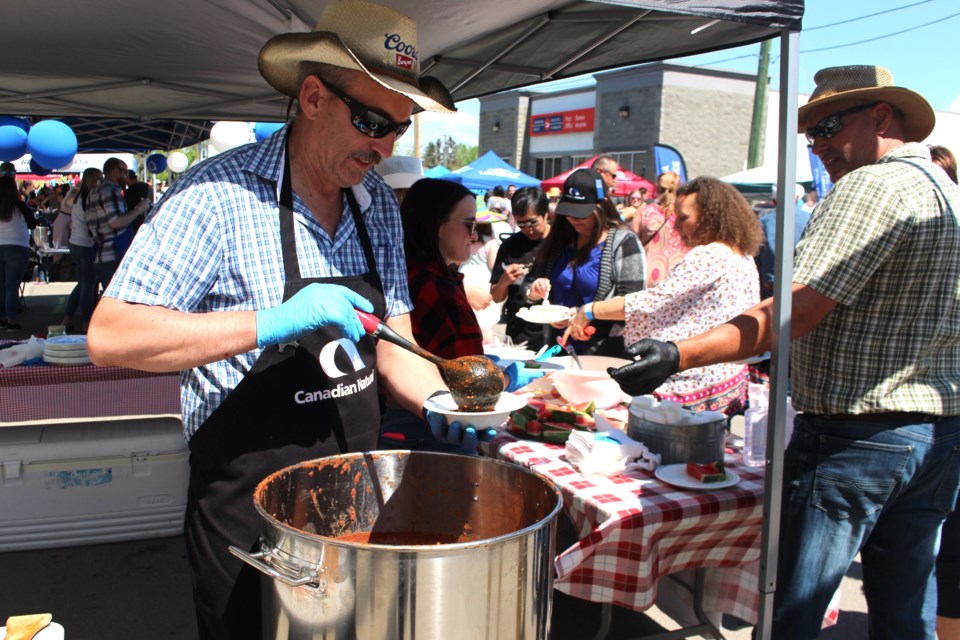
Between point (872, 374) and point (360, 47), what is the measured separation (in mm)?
1470

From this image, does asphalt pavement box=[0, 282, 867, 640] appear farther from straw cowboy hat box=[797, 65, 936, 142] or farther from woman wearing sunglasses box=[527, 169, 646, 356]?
straw cowboy hat box=[797, 65, 936, 142]

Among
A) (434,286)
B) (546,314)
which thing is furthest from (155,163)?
(434,286)

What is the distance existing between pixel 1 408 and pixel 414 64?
2659 mm

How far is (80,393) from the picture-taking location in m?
3.34

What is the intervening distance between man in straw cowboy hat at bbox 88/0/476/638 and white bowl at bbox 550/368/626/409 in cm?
120

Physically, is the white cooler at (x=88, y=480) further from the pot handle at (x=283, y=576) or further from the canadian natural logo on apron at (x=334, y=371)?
the pot handle at (x=283, y=576)

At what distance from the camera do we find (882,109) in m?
1.95

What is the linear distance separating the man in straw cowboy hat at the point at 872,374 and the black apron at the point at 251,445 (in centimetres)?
70

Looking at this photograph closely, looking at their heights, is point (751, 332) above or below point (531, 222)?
below

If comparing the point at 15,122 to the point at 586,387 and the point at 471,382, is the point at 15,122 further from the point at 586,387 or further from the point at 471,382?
the point at 471,382

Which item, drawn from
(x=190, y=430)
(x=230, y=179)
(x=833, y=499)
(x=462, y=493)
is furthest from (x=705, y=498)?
(x=230, y=179)

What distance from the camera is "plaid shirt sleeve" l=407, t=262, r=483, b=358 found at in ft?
8.38

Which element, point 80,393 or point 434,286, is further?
point 80,393

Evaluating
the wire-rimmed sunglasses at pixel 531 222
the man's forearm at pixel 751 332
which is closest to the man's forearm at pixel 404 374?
the man's forearm at pixel 751 332
